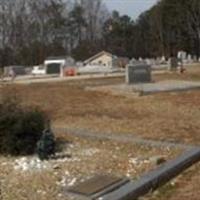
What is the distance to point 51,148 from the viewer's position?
6805 millimetres

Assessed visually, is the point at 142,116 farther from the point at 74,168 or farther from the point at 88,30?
the point at 88,30

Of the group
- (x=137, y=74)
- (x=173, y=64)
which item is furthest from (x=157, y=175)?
(x=173, y=64)

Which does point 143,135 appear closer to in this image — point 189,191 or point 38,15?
point 189,191

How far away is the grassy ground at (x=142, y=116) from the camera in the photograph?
19.5 feet

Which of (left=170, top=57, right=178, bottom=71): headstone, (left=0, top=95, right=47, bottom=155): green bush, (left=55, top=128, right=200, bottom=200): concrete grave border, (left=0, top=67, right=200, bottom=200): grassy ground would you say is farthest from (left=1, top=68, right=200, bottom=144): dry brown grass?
(left=170, top=57, right=178, bottom=71): headstone

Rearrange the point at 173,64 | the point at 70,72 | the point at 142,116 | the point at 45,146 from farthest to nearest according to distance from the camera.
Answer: the point at 173,64, the point at 70,72, the point at 142,116, the point at 45,146

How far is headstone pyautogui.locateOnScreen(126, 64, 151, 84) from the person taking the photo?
18.6m

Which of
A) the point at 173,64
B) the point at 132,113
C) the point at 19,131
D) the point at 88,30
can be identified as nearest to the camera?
the point at 19,131

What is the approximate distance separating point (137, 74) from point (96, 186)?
13865 mm

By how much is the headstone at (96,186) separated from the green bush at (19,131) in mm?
→ 1647

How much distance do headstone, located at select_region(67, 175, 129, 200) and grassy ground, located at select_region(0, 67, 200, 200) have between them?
397 millimetres

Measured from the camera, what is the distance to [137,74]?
62.5 feet

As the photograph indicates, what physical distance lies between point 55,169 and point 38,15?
61213mm

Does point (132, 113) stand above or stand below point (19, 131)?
below
